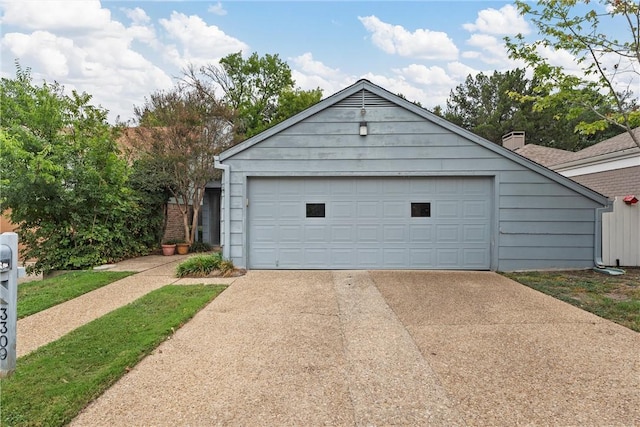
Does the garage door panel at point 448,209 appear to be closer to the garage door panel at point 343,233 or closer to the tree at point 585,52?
the garage door panel at point 343,233

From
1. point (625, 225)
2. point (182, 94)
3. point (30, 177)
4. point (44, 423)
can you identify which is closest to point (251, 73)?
point (182, 94)

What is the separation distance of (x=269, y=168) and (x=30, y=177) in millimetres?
4778

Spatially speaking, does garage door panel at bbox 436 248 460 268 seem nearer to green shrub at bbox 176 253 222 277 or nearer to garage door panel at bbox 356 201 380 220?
garage door panel at bbox 356 201 380 220

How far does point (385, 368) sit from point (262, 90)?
2471 cm

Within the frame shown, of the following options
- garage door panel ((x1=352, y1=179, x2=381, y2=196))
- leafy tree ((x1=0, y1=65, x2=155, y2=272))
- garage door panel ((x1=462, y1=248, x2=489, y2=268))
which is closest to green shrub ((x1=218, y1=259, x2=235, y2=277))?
garage door panel ((x1=352, y1=179, x2=381, y2=196))

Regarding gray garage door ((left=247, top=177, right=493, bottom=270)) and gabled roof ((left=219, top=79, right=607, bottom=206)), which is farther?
gray garage door ((left=247, top=177, right=493, bottom=270))

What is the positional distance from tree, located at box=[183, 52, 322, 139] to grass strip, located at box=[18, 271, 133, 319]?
55.6 feet

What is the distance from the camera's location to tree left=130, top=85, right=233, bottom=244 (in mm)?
10922

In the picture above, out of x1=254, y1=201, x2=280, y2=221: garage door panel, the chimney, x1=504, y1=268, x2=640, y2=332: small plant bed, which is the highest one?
the chimney

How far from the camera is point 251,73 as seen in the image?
2488cm

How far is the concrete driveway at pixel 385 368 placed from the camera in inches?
94.3

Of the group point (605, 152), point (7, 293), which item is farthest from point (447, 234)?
point (7, 293)

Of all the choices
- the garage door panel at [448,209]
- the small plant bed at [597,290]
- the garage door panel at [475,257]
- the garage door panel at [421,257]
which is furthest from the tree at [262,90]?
the small plant bed at [597,290]

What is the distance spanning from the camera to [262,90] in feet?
82.4
